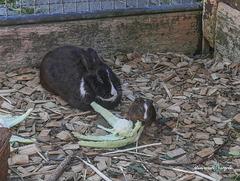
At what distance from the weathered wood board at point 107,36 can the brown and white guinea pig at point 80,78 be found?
31 cm

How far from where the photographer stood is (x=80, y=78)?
4.57 meters

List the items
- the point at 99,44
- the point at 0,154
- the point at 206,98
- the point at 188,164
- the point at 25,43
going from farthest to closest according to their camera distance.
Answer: the point at 99,44 < the point at 25,43 < the point at 206,98 < the point at 188,164 < the point at 0,154

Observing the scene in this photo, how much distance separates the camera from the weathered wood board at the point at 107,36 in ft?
16.7

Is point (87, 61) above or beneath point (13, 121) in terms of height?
above

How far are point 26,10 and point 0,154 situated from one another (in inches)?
128

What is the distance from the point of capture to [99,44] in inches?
214

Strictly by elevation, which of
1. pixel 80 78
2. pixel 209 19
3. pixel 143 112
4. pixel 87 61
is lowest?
pixel 143 112

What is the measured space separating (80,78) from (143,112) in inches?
37.3

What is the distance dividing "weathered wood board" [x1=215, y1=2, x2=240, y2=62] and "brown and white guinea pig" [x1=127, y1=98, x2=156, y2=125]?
66.7 inches

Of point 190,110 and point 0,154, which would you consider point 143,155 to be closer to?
point 190,110

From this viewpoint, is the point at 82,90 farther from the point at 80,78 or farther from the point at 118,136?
the point at 118,136

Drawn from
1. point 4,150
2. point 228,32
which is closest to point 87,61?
point 4,150

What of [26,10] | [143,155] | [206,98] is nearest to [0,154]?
[143,155]

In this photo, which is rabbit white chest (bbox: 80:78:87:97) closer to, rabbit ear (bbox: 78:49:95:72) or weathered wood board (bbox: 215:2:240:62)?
rabbit ear (bbox: 78:49:95:72)
